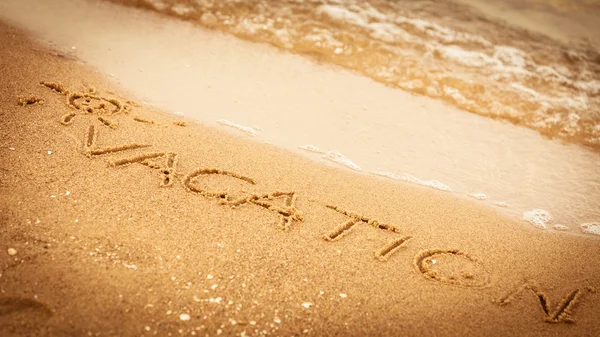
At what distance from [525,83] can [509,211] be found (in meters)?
3.01

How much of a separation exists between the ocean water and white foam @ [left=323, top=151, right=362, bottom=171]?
78.7 inches

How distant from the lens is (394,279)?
99.3 inches

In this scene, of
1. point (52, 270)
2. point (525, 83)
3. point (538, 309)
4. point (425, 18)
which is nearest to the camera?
point (52, 270)

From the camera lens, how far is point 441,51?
6168 mm

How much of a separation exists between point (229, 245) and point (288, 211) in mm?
517

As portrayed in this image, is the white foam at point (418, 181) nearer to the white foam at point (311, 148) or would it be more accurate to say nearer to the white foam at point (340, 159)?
the white foam at point (340, 159)

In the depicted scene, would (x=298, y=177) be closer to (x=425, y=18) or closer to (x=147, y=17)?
(x=147, y=17)

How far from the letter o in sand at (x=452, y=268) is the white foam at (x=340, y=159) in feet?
3.37

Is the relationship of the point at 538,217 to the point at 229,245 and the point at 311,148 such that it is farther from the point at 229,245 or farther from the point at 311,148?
the point at 229,245

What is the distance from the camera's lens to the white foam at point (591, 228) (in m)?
3.40

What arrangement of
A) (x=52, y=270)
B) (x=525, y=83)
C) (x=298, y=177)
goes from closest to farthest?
(x=52, y=270) < (x=298, y=177) < (x=525, y=83)

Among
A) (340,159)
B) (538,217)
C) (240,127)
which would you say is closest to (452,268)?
(538,217)

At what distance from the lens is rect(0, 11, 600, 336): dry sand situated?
2.08 m

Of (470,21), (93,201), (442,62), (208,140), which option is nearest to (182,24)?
(208,140)
